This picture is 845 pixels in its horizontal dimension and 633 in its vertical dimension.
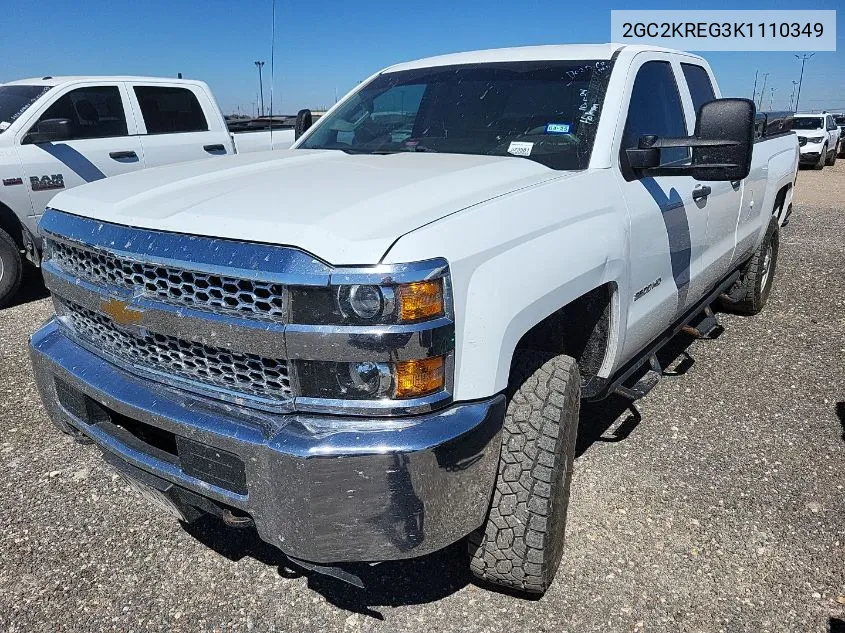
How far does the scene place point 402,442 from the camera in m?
1.78

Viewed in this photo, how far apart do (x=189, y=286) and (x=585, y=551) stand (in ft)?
5.80

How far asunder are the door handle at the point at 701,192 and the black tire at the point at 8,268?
17.6ft

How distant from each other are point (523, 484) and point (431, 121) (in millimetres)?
1895

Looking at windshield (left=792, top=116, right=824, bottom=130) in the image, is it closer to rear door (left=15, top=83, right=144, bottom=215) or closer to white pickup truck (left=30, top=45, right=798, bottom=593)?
rear door (left=15, top=83, right=144, bottom=215)

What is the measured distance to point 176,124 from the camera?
7227 millimetres

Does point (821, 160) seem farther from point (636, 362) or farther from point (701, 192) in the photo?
point (636, 362)

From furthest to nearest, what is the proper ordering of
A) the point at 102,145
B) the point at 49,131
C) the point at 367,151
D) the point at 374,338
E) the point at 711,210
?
the point at 102,145
the point at 49,131
the point at 711,210
the point at 367,151
the point at 374,338

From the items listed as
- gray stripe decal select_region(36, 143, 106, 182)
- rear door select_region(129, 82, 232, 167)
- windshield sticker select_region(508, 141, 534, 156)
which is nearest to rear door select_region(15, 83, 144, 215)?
gray stripe decal select_region(36, 143, 106, 182)

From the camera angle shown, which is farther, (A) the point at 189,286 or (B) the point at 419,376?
(A) the point at 189,286

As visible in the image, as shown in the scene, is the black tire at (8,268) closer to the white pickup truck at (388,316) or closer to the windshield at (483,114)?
the windshield at (483,114)

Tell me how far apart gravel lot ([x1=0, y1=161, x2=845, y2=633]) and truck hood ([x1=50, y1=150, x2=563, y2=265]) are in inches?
51.4

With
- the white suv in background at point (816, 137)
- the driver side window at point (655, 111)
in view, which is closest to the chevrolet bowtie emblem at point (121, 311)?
the driver side window at point (655, 111)

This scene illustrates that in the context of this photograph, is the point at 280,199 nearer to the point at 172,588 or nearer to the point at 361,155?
the point at 361,155

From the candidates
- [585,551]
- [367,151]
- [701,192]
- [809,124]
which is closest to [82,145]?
[367,151]
